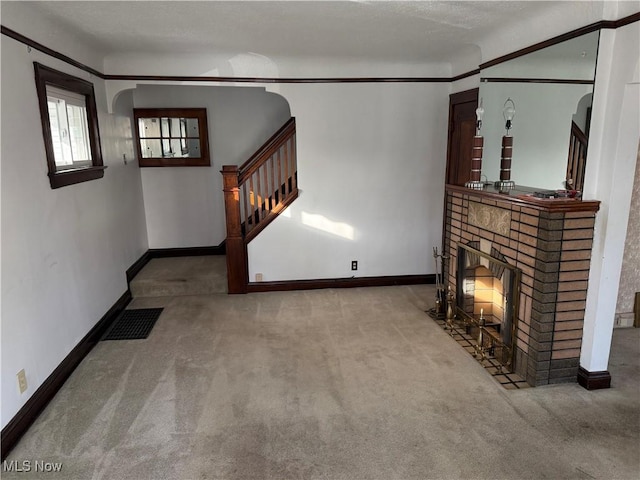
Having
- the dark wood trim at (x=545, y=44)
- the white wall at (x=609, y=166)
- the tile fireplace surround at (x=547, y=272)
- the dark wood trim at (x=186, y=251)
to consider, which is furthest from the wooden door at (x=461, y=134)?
the dark wood trim at (x=186, y=251)

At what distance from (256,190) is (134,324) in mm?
1837

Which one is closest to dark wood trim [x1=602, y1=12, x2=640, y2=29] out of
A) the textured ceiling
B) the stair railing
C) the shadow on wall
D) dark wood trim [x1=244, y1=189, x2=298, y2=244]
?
the textured ceiling

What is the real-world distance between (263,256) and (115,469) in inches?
109

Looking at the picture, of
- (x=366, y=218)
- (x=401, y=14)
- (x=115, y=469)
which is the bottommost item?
(x=115, y=469)

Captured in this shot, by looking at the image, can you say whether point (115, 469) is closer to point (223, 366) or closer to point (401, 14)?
point (223, 366)

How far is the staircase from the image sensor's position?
4.42 metres

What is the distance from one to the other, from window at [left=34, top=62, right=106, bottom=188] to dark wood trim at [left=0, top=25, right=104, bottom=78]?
0.36ft

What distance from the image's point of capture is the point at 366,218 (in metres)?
4.71

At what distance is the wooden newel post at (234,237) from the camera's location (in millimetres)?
4375

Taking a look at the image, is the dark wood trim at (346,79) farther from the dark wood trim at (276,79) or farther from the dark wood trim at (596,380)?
the dark wood trim at (596,380)

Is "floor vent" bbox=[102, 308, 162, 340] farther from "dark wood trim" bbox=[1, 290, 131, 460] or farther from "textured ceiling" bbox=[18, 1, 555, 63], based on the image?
"textured ceiling" bbox=[18, 1, 555, 63]

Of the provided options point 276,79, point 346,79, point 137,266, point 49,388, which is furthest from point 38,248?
point 346,79

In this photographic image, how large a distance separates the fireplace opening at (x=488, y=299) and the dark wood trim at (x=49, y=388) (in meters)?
3.03

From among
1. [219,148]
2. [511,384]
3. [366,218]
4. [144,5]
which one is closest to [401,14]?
[144,5]
